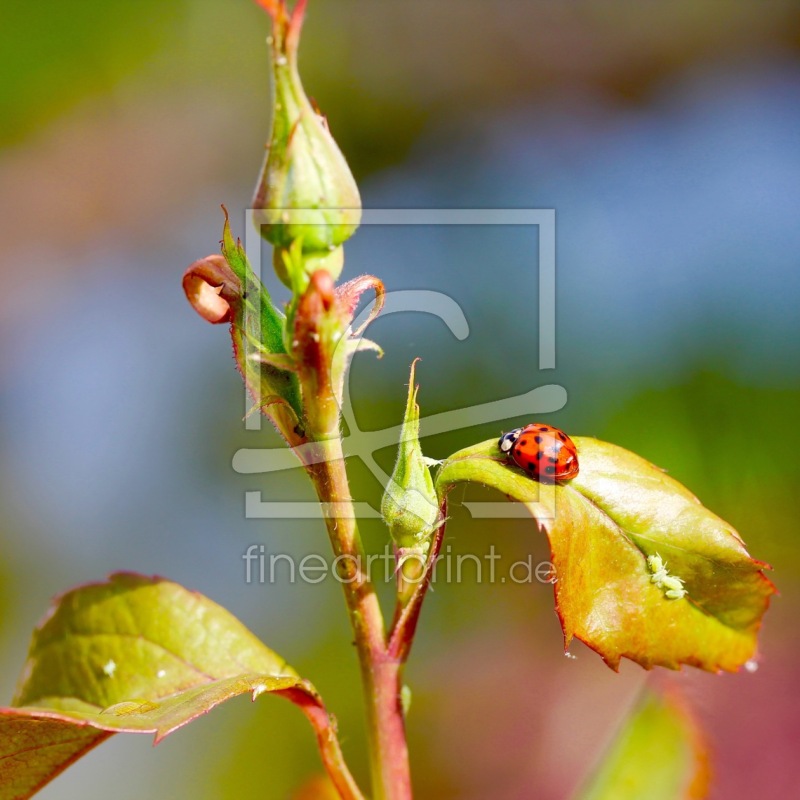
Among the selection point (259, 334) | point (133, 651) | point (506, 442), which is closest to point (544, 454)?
point (506, 442)

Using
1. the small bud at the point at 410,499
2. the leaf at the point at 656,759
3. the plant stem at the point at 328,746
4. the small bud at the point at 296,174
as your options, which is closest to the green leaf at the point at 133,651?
the plant stem at the point at 328,746

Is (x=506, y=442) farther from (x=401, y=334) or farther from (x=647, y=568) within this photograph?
(x=401, y=334)

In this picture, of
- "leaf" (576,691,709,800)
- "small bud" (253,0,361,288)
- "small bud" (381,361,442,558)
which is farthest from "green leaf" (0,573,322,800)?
"leaf" (576,691,709,800)

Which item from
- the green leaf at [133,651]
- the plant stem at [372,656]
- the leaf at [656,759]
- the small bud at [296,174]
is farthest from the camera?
the leaf at [656,759]

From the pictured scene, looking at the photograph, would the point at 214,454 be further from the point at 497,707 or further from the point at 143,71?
the point at 143,71

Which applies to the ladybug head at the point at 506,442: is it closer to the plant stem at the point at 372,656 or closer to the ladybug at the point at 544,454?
the ladybug at the point at 544,454

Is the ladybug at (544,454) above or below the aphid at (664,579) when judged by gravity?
above

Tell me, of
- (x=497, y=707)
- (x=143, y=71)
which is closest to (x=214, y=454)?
(x=497, y=707)

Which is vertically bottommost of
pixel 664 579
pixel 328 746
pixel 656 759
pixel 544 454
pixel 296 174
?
pixel 656 759
